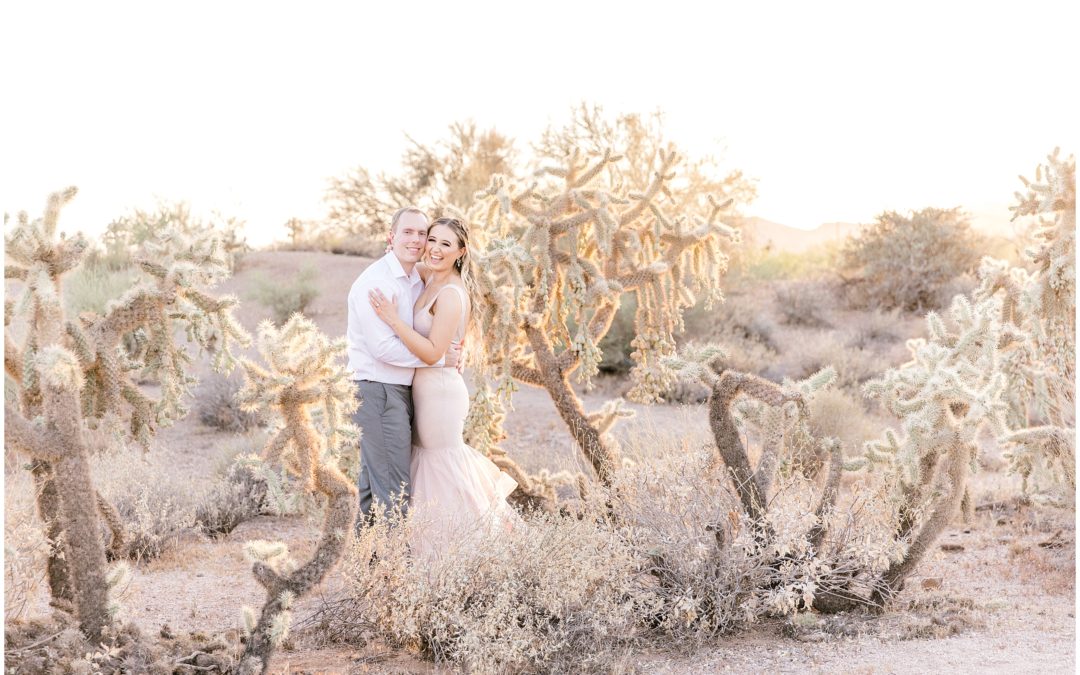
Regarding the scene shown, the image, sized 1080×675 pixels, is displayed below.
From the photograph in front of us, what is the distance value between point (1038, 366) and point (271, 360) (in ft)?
17.2

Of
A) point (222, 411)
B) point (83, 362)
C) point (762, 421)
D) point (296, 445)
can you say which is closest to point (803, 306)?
point (222, 411)

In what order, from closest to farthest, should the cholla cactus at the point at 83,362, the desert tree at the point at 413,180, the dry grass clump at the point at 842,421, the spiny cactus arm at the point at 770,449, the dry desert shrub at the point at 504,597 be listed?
the cholla cactus at the point at 83,362
the dry desert shrub at the point at 504,597
the spiny cactus arm at the point at 770,449
the dry grass clump at the point at 842,421
the desert tree at the point at 413,180

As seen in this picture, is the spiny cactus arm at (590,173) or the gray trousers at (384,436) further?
the spiny cactus arm at (590,173)

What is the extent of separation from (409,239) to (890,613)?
3206 millimetres

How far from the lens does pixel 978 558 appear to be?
265 inches

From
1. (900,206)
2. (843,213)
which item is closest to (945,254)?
(900,206)

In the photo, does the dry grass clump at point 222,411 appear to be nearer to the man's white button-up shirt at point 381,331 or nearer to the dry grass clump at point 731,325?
the man's white button-up shirt at point 381,331

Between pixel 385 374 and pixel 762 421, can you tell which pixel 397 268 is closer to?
pixel 385 374

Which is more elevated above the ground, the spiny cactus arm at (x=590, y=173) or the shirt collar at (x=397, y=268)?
the spiny cactus arm at (x=590, y=173)

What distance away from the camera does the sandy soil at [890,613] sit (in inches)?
180

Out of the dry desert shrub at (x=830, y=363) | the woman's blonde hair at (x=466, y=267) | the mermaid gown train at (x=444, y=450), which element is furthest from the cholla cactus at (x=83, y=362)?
the dry desert shrub at (x=830, y=363)

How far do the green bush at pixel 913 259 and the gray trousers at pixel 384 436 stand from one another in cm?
1589

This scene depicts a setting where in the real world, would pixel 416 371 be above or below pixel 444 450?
above

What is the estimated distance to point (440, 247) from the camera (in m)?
5.60
